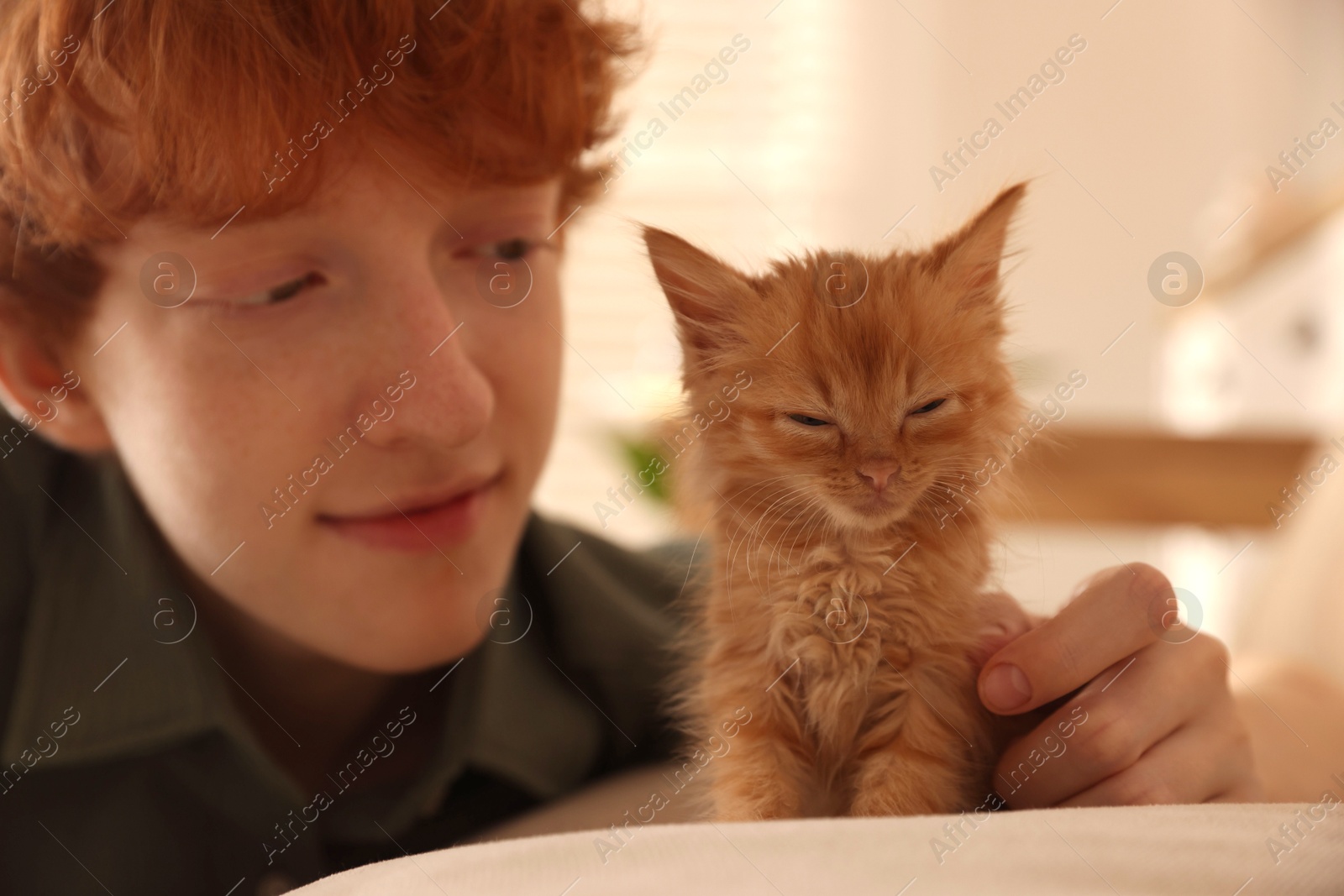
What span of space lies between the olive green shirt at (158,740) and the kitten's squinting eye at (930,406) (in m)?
0.57

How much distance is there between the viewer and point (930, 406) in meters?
0.83

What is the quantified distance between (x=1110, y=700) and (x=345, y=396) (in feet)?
2.99

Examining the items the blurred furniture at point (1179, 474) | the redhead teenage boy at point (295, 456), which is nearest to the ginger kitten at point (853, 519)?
the redhead teenage boy at point (295, 456)

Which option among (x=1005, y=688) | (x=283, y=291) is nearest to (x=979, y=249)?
(x=1005, y=688)

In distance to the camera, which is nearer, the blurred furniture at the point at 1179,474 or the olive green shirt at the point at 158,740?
the olive green shirt at the point at 158,740

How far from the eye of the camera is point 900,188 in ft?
13.0

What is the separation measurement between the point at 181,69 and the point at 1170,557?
2795 millimetres

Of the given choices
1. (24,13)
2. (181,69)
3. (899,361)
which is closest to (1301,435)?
(899,361)

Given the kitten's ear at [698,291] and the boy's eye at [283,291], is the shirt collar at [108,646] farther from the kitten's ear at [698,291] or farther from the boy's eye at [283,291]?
the kitten's ear at [698,291]

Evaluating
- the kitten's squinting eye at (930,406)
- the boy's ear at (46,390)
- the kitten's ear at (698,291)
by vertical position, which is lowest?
the boy's ear at (46,390)

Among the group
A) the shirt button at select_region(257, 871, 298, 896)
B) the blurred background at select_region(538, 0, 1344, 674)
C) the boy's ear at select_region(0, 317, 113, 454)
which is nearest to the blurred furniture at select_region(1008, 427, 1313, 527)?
the blurred background at select_region(538, 0, 1344, 674)

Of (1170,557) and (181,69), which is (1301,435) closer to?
(1170,557)

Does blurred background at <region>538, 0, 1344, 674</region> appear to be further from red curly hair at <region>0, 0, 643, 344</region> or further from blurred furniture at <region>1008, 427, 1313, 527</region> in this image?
red curly hair at <region>0, 0, 643, 344</region>

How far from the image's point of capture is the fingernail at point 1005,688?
84 centimetres
